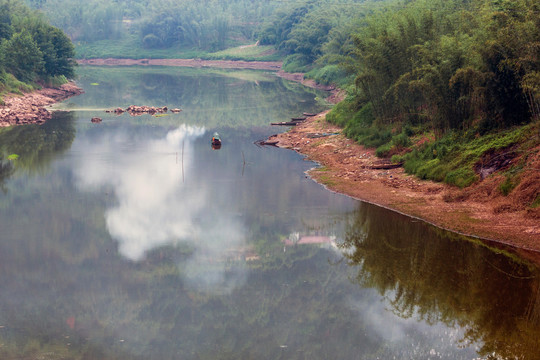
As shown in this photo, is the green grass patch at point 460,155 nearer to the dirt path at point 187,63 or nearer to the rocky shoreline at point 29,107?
the rocky shoreline at point 29,107

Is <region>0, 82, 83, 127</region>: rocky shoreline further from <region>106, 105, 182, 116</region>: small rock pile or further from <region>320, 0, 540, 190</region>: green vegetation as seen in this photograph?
<region>320, 0, 540, 190</region>: green vegetation

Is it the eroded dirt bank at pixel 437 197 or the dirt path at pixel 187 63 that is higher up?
the eroded dirt bank at pixel 437 197

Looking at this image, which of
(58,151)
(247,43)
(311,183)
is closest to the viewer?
(311,183)

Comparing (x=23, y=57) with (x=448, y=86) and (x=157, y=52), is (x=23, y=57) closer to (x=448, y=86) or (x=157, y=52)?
(x=448, y=86)

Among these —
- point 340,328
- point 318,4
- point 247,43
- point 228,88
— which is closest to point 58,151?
point 340,328

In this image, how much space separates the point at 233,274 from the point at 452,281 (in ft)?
22.3

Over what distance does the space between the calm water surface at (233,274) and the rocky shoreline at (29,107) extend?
18.5 meters

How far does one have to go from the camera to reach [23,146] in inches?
1571

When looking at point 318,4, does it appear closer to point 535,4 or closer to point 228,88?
point 228,88

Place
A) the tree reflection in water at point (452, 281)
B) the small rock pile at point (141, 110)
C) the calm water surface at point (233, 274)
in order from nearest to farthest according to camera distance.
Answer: the calm water surface at point (233, 274), the tree reflection in water at point (452, 281), the small rock pile at point (141, 110)

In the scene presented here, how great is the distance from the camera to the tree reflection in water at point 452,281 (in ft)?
47.5

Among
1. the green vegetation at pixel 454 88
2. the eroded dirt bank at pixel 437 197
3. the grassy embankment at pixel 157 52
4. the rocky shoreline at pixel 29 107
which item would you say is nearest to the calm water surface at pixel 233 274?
the eroded dirt bank at pixel 437 197

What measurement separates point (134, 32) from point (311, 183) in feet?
450

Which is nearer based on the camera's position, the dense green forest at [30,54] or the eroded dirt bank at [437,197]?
the eroded dirt bank at [437,197]
